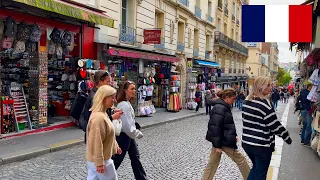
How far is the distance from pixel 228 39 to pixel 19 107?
90.7ft

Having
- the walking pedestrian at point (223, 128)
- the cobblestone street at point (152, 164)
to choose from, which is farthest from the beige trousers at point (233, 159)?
the cobblestone street at point (152, 164)

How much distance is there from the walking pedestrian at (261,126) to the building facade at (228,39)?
2662 centimetres

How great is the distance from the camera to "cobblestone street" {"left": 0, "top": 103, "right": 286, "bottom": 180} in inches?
244

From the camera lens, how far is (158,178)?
6.03 m

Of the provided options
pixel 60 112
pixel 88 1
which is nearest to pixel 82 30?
pixel 88 1

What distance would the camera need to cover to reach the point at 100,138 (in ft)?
12.0

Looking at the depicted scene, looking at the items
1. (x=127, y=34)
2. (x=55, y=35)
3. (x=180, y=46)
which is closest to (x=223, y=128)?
(x=55, y=35)

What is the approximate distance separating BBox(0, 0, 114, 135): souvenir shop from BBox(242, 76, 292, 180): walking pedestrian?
6.21 meters

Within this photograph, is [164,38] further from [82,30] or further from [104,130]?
[104,130]

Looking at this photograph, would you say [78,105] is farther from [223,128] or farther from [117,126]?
[223,128]

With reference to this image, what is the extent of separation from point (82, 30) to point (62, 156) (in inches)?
222

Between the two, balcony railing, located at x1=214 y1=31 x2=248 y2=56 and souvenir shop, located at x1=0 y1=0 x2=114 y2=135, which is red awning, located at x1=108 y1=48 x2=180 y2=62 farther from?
balcony railing, located at x1=214 y1=31 x2=248 y2=56

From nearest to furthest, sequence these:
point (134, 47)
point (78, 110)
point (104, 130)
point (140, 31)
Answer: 1. point (104, 130)
2. point (78, 110)
3. point (134, 47)
4. point (140, 31)

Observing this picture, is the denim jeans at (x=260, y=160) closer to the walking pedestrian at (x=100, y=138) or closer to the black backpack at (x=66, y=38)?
the walking pedestrian at (x=100, y=138)
